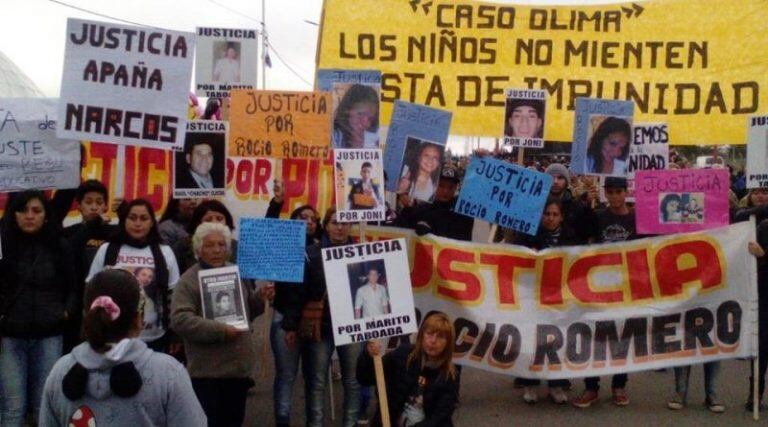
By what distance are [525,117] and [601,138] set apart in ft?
2.66

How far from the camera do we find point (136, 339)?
3.12 metres

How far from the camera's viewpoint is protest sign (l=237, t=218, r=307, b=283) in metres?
6.50

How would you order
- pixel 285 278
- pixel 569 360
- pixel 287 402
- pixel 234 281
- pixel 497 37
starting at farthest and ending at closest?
1. pixel 497 37
2. pixel 569 360
3. pixel 287 402
4. pixel 285 278
5. pixel 234 281

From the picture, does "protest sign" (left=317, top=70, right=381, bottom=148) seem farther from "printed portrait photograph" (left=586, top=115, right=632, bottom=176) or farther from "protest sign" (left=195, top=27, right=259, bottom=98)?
"printed portrait photograph" (left=586, top=115, right=632, bottom=176)

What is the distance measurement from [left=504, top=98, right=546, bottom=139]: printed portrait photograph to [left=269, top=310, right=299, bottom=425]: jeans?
365 cm

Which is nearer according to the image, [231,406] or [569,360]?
[231,406]

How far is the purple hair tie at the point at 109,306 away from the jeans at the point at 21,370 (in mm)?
3258

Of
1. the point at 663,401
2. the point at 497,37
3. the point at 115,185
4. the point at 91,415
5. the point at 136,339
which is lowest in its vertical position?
the point at 663,401

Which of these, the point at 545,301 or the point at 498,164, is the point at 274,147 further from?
the point at 545,301

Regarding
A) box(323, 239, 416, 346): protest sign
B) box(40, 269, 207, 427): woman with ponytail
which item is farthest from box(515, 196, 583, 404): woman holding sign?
box(40, 269, 207, 427): woman with ponytail

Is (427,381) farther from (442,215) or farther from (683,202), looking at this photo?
(683,202)

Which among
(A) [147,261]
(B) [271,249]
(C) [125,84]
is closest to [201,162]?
(C) [125,84]

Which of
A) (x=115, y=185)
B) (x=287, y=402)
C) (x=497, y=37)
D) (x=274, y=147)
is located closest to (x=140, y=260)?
(x=287, y=402)

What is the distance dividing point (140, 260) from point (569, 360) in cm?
343
